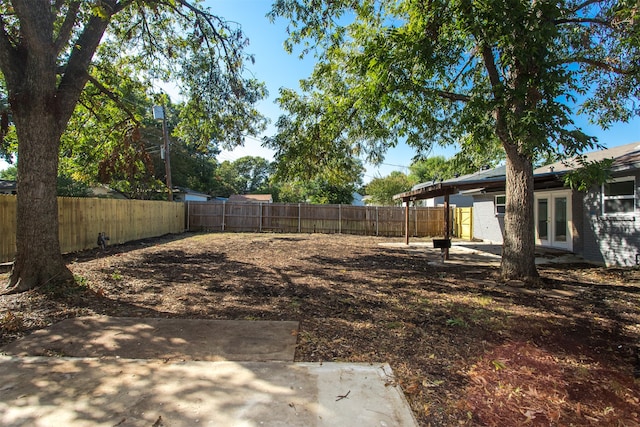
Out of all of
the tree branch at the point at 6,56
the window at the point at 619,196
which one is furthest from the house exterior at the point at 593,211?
the tree branch at the point at 6,56

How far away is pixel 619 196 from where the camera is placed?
819 cm

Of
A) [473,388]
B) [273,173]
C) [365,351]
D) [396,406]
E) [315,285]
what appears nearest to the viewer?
[396,406]

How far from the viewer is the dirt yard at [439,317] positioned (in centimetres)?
248

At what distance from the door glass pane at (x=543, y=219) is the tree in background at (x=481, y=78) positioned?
4.14 meters

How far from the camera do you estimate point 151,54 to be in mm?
8438

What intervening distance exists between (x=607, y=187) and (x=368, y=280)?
6699 millimetres

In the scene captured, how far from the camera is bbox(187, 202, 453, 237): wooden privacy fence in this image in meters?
19.0

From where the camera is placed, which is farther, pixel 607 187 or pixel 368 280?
pixel 607 187

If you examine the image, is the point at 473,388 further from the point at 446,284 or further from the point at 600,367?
the point at 446,284

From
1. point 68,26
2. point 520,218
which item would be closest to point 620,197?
point 520,218

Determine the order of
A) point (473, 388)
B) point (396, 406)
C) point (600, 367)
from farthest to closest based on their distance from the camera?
point (600, 367)
point (473, 388)
point (396, 406)

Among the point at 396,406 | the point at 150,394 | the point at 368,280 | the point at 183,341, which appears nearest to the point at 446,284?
the point at 368,280

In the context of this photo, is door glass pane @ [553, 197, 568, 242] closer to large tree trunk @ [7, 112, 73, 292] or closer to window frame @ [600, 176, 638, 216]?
window frame @ [600, 176, 638, 216]

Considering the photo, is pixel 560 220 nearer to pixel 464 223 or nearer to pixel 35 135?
pixel 464 223
